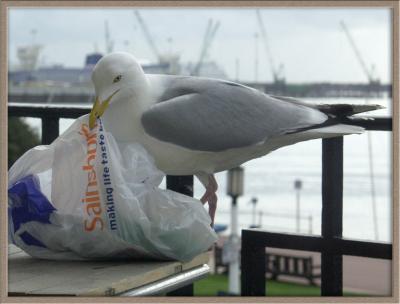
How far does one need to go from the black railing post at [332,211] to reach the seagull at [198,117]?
0.09 metres

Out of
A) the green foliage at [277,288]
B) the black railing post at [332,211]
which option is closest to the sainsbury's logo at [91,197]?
the black railing post at [332,211]

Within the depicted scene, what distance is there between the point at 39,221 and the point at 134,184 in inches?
10.0

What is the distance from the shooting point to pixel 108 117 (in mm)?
1817

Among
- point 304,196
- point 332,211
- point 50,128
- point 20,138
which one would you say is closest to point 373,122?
point 332,211

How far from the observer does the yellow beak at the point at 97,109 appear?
1716mm

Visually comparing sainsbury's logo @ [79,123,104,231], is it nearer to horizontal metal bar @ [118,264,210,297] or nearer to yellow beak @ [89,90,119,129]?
yellow beak @ [89,90,119,129]

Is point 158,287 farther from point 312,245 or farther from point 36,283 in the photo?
point 312,245

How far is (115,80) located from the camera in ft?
5.87

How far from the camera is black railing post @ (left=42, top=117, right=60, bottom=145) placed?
2.42 meters

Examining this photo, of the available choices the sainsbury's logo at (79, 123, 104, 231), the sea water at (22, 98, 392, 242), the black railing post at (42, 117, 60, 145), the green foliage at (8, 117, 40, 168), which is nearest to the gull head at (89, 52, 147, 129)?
the sainsbury's logo at (79, 123, 104, 231)

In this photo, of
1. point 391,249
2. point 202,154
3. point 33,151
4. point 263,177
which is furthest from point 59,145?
point 263,177

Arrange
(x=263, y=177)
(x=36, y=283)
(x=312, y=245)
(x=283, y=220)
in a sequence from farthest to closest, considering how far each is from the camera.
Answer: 1. (x=263, y=177)
2. (x=283, y=220)
3. (x=312, y=245)
4. (x=36, y=283)

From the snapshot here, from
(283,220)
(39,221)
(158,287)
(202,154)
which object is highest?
(202,154)

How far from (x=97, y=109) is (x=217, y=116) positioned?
0.31m
